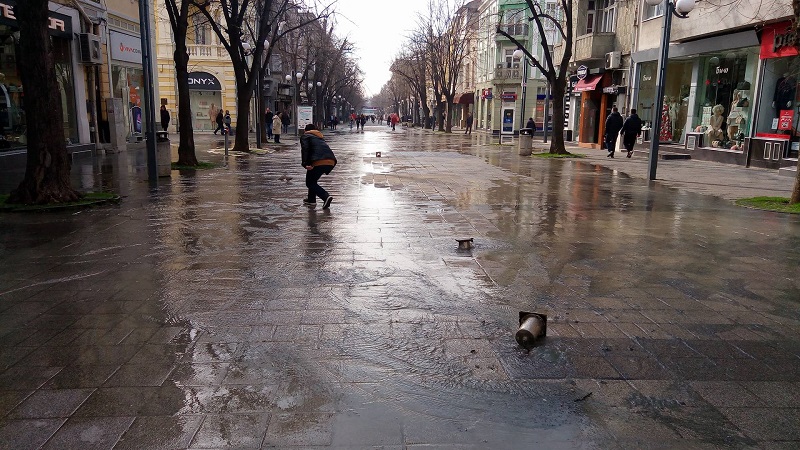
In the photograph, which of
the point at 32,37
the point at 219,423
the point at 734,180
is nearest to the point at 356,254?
the point at 219,423

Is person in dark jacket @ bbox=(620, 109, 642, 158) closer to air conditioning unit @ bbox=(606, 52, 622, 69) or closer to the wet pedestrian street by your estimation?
air conditioning unit @ bbox=(606, 52, 622, 69)

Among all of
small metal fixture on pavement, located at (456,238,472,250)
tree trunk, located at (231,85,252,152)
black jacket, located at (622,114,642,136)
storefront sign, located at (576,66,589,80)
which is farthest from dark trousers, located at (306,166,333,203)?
storefront sign, located at (576,66,589,80)

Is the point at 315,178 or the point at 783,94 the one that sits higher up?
the point at 783,94

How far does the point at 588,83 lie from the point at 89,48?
23.0m

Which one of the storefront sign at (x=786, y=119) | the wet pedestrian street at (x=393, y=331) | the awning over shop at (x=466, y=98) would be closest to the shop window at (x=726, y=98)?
the storefront sign at (x=786, y=119)

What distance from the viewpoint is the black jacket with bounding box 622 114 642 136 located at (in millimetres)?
23531

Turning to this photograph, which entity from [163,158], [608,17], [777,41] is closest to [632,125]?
[777,41]

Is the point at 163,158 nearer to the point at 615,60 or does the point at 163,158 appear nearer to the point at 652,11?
the point at 652,11

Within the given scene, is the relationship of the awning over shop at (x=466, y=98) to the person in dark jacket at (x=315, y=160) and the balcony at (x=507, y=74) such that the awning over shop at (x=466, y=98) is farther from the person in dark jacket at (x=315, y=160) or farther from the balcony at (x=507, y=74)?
the person in dark jacket at (x=315, y=160)

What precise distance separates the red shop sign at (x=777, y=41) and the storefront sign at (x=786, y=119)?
→ 1.70 meters

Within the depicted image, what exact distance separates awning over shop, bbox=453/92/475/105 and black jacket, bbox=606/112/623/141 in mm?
43691

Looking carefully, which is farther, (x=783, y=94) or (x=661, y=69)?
(x=783, y=94)

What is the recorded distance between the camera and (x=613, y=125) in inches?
949

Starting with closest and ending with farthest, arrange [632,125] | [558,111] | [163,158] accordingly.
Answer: [163,158] < [558,111] < [632,125]
